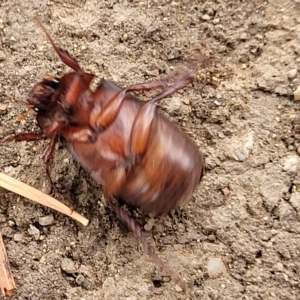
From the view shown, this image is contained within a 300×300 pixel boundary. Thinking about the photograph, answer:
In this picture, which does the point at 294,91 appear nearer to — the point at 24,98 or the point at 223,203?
the point at 223,203

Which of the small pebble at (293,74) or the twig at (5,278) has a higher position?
the small pebble at (293,74)

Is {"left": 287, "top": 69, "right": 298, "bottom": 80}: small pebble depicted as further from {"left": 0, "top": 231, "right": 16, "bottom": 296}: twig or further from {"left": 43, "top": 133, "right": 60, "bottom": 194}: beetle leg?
{"left": 0, "top": 231, "right": 16, "bottom": 296}: twig

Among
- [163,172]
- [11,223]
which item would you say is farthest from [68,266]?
[163,172]

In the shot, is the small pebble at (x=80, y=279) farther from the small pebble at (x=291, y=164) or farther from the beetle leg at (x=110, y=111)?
the small pebble at (x=291, y=164)

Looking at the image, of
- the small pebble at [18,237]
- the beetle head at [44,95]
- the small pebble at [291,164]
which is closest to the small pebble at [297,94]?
the small pebble at [291,164]

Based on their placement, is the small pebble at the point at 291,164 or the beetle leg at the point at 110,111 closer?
the beetle leg at the point at 110,111

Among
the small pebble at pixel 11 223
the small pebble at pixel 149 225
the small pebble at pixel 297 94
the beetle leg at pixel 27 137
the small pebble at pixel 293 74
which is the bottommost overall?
the small pebble at pixel 11 223

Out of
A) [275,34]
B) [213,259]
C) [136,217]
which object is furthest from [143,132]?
[275,34]
